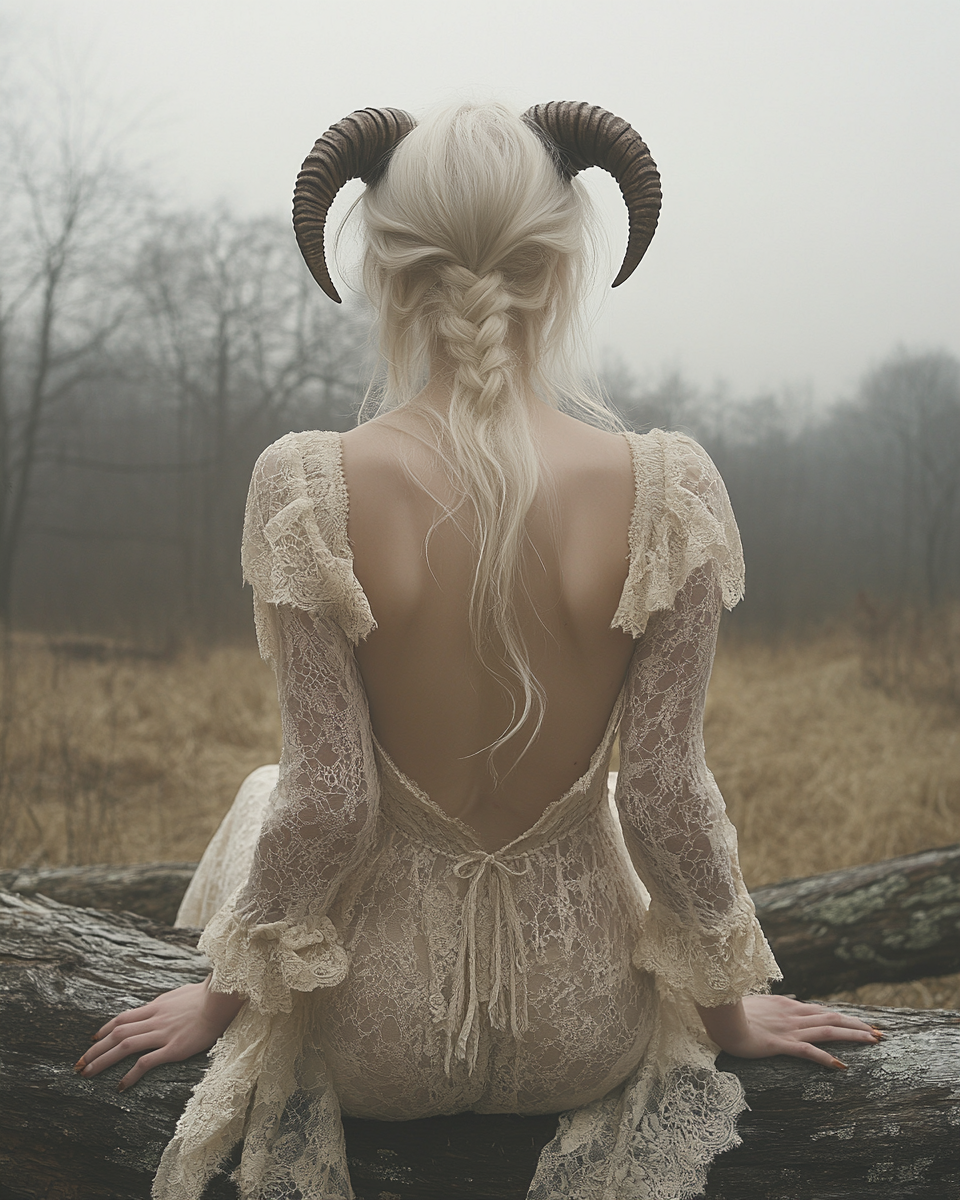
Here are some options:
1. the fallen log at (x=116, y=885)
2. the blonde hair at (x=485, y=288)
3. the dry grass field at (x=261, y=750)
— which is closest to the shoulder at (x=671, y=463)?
the blonde hair at (x=485, y=288)

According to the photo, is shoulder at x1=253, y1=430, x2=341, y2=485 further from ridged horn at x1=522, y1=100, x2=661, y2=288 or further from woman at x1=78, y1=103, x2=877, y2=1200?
ridged horn at x1=522, y1=100, x2=661, y2=288

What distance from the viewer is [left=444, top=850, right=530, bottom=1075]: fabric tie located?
1058 mm

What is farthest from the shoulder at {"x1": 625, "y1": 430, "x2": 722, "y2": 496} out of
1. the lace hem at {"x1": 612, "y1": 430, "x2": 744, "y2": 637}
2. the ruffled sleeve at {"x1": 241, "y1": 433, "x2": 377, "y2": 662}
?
the ruffled sleeve at {"x1": 241, "y1": 433, "x2": 377, "y2": 662}

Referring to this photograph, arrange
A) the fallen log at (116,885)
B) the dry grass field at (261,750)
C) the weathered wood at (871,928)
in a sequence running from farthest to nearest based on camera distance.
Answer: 1. the dry grass field at (261,750)
2. the fallen log at (116,885)
3. the weathered wood at (871,928)

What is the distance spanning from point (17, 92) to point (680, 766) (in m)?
5.25

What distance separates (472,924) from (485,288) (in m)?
0.75

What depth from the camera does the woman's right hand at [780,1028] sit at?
1.16m

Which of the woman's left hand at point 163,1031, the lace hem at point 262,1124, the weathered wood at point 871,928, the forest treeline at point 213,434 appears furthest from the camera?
the forest treeline at point 213,434

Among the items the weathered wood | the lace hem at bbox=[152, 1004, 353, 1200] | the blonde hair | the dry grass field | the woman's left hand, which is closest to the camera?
the blonde hair

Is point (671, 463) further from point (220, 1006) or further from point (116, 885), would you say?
point (116, 885)

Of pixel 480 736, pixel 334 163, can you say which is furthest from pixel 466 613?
pixel 334 163

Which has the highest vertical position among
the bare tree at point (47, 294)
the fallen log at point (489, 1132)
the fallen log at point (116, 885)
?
the bare tree at point (47, 294)

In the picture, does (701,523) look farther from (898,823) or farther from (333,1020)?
(898,823)

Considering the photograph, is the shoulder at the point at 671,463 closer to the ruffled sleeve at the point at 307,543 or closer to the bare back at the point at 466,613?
the bare back at the point at 466,613
